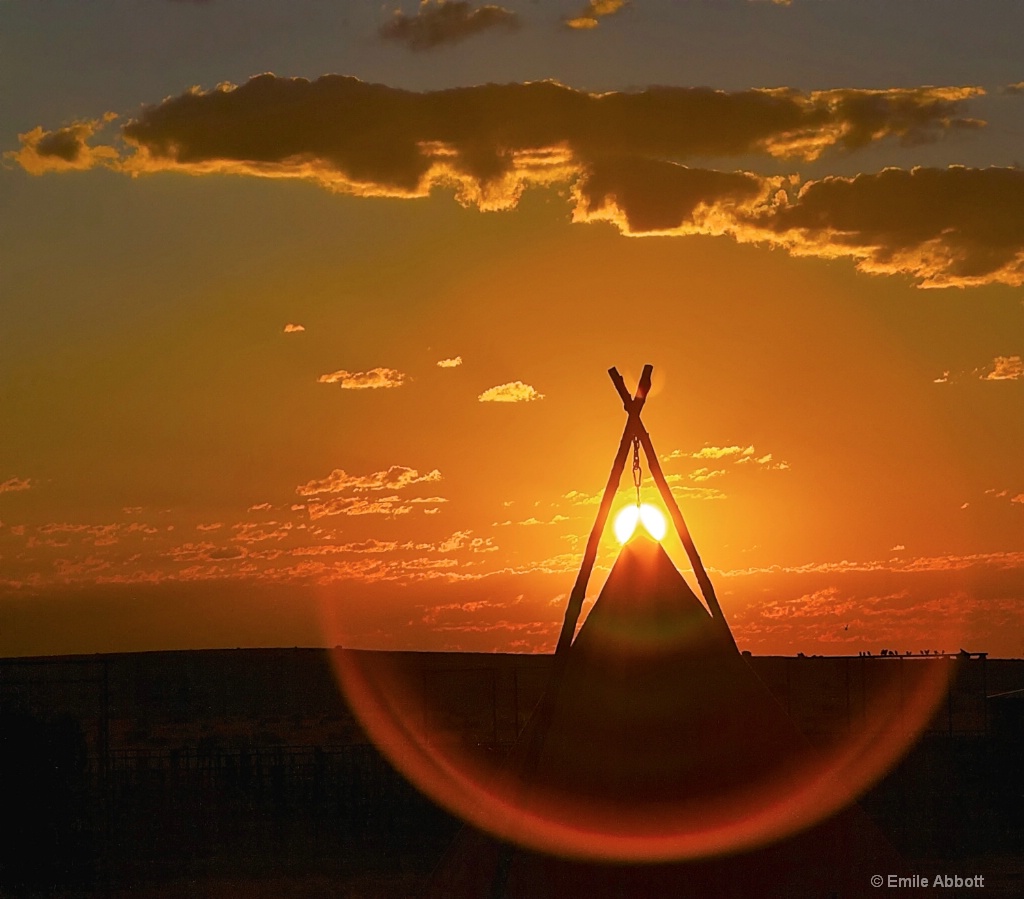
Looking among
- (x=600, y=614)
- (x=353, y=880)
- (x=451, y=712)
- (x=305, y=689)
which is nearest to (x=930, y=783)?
(x=353, y=880)

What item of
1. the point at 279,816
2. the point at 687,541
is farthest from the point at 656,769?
the point at 279,816

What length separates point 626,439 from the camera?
56.7 feet

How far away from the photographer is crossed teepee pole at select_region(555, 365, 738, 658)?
16.8 meters

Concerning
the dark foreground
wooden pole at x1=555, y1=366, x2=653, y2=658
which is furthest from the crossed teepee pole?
the dark foreground

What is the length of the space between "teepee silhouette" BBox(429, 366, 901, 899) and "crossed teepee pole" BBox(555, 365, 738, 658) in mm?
20

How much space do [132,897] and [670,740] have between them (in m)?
14.1

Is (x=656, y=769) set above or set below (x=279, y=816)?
above

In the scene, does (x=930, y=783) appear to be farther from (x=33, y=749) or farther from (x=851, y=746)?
(x=33, y=749)

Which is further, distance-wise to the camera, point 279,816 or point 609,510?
point 279,816

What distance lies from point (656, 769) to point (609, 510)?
288 cm

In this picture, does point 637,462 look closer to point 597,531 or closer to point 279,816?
point 597,531

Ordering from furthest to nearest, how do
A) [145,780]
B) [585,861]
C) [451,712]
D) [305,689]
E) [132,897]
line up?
[305,689] → [451,712] → [145,780] → [132,897] → [585,861]

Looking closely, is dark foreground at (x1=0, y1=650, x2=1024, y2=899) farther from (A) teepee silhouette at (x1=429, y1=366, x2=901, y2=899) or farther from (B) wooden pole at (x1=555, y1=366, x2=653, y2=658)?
(B) wooden pole at (x1=555, y1=366, x2=653, y2=658)

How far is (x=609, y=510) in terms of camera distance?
669 inches
